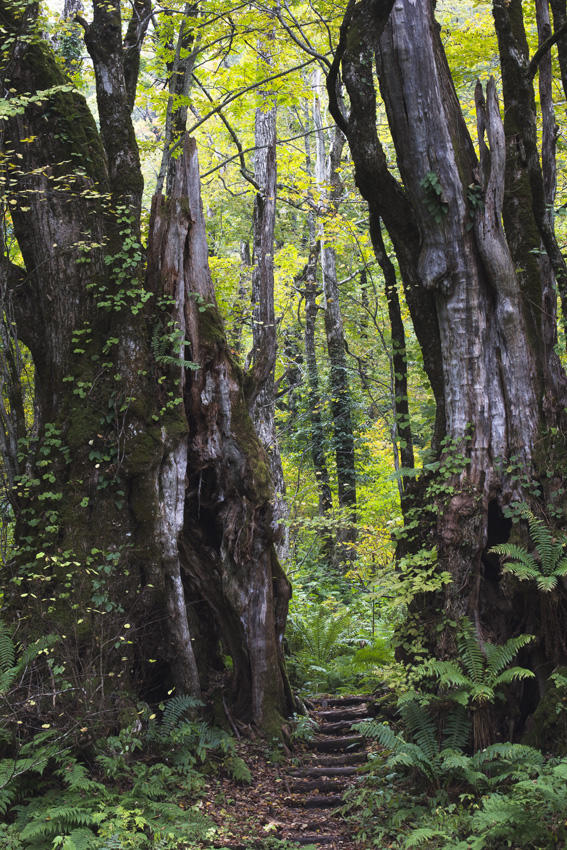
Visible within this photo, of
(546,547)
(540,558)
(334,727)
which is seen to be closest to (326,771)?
(334,727)

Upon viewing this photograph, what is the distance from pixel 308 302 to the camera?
1600 centimetres

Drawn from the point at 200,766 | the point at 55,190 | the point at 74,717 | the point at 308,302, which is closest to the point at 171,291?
the point at 55,190

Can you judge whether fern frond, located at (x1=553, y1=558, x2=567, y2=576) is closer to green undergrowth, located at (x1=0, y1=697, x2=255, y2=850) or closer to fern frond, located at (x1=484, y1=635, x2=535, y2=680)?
fern frond, located at (x1=484, y1=635, x2=535, y2=680)

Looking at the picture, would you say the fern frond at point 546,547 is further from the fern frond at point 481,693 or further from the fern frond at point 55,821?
the fern frond at point 55,821

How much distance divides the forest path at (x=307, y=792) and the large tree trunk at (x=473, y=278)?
1.69 metres

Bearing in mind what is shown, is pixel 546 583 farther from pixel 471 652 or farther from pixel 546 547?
pixel 471 652

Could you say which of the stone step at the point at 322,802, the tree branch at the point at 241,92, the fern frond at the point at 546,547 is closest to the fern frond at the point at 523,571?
the fern frond at the point at 546,547

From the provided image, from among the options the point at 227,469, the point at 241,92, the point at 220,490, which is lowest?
the point at 220,490

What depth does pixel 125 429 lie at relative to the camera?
597 centimetres

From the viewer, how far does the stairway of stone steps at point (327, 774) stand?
4941 millimetres

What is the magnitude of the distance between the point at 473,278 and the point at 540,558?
8.99 feet

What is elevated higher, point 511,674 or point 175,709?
point 511,674

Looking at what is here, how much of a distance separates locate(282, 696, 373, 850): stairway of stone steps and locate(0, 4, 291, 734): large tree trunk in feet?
2.00

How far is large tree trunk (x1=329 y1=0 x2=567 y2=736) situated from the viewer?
5.57m
